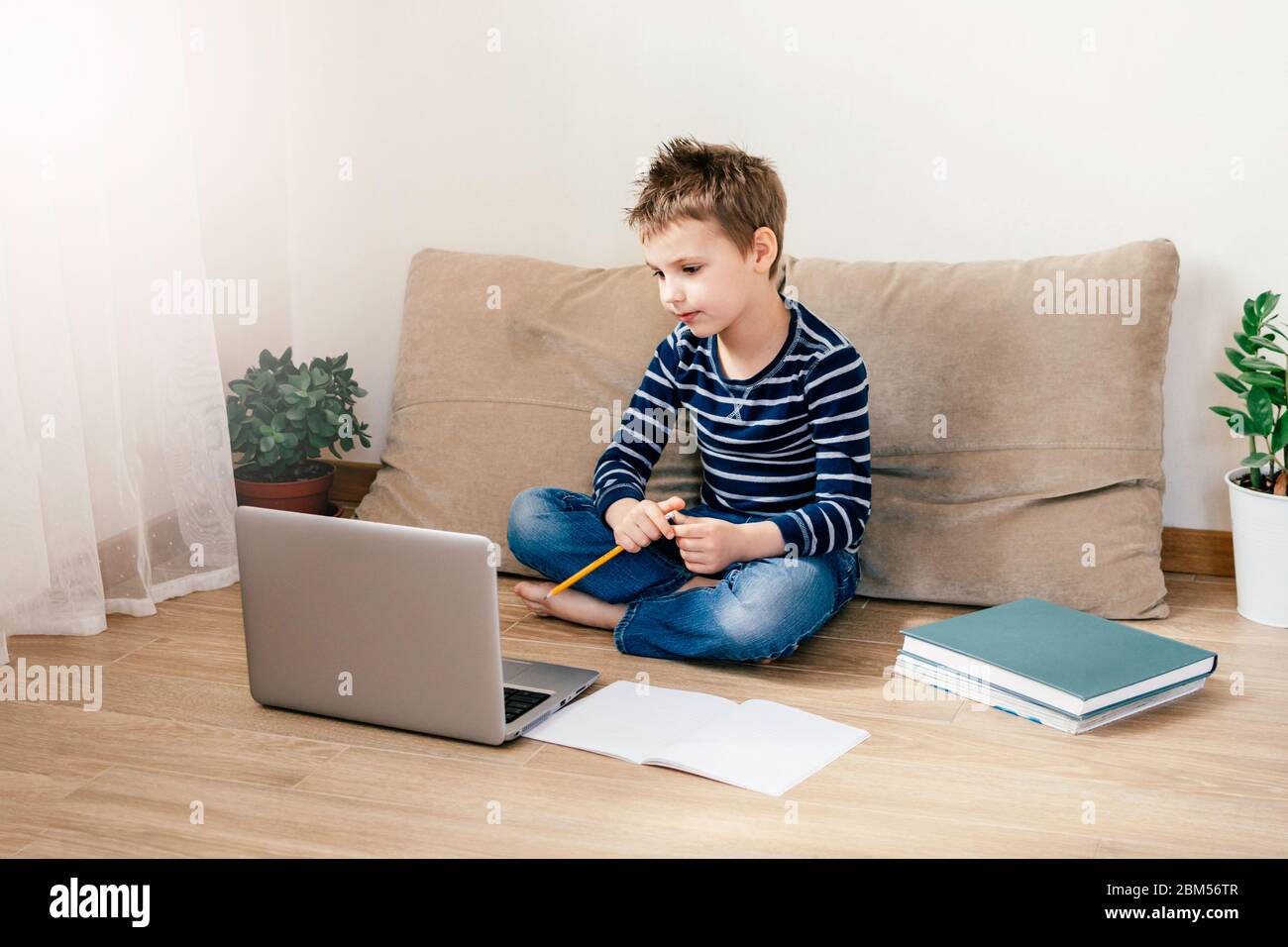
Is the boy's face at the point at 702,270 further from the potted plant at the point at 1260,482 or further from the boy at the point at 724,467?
the potted plant at the point at 1260,482

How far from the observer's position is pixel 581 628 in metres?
1.88

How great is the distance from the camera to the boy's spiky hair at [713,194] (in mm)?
1684

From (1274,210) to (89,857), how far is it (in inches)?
67.8

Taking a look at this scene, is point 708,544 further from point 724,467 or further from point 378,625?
point 378,625

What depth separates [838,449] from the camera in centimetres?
176

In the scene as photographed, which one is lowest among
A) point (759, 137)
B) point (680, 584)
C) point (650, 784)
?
point (650, 784)

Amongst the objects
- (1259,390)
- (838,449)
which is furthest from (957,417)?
(1259,390)

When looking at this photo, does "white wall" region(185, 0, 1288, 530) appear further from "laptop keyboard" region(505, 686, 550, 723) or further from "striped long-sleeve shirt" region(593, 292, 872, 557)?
"laptop keyboard" region(505, 686, 550, 723)

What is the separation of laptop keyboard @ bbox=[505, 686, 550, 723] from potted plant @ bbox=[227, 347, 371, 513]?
0.74m

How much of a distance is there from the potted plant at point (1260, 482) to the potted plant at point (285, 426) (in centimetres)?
137

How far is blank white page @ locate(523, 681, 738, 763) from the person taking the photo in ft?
4.86

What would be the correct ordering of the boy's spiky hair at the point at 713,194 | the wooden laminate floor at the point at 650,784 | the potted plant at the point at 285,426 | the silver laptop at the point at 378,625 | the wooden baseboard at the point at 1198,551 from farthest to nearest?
the potted plant at the point at 285,426
the wooden baseboard at the point at 1198,551
the boy's spiky hair at the point at 713,194
the silver laptop at the point at 378,625
the wooden laminate floor at the point at 650,784

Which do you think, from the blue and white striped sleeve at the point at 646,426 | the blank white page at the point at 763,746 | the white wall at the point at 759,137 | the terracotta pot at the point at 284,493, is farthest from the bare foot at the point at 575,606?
the white wall at the point at 759,137

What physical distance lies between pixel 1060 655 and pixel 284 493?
1.25 metres
